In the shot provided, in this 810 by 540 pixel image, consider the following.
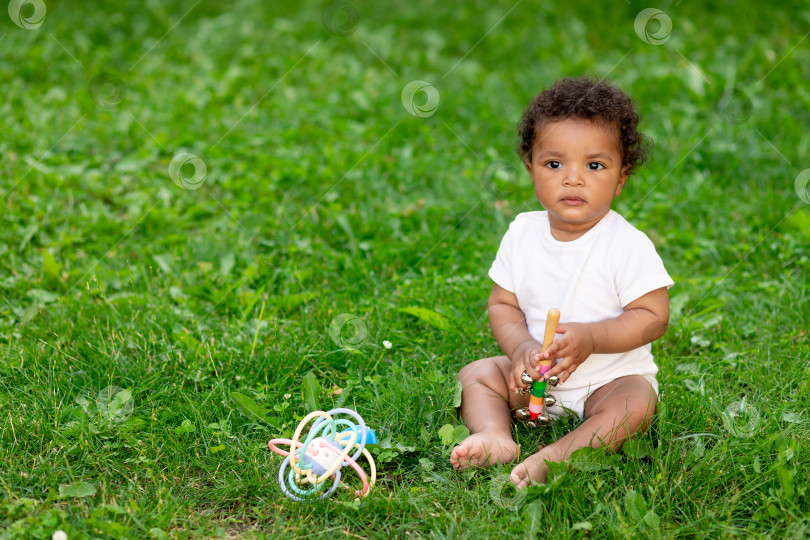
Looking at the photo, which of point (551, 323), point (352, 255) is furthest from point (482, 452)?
point (352, 255)

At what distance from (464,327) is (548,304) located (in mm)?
563

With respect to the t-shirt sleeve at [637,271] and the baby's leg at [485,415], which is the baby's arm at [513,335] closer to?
the baby's leg at [485,415]

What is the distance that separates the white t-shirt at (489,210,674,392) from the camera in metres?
2.33

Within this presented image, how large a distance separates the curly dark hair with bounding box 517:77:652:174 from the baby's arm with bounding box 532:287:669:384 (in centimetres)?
42

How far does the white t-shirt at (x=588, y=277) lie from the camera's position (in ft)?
7.65

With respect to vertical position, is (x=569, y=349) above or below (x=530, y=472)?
above

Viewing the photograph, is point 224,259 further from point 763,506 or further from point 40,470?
point 763,506

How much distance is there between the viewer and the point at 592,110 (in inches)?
90.3

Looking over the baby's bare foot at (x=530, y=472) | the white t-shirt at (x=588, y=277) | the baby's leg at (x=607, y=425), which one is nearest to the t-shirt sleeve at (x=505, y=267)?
the white t-shirt at (x=588, y=277)

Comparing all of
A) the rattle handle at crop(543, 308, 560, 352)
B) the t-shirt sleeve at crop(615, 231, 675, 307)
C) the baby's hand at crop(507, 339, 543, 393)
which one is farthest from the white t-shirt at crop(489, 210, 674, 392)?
the rattle handle at crop(543, 308, 560, 352)

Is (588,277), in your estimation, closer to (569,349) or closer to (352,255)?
(569,349)

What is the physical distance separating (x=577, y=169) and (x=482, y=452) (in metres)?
0.84

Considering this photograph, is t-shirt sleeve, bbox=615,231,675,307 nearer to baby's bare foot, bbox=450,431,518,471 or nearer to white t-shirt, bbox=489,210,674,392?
white t-shirt, bbox=489,210,674,392

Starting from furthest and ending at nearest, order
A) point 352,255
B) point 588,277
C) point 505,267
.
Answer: point 352,255 < point 505,267 < point 588,277
